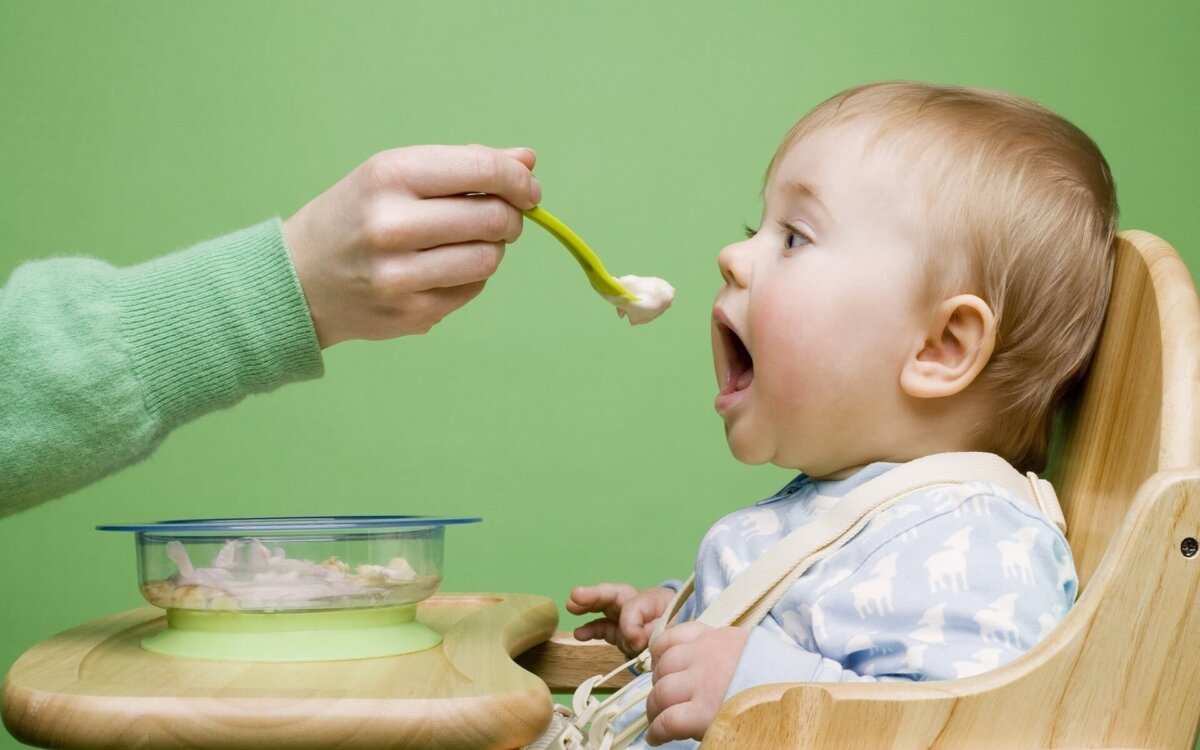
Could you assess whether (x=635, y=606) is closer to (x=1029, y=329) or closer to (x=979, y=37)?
(x=1029, y=329)

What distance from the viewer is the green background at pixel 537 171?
1.66m

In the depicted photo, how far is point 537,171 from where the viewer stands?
1.69 meters

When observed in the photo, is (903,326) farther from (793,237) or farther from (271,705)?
(271,705)

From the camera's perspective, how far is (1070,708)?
0.59 metres

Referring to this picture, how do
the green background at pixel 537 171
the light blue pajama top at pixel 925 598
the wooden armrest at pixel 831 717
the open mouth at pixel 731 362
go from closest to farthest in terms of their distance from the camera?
1. the wooden armrest at pixel 831 717
2. the light blue pajama top at pixel 925 598
3. the open mouth at pixel 731 362
4. the green background at pixel 537 171

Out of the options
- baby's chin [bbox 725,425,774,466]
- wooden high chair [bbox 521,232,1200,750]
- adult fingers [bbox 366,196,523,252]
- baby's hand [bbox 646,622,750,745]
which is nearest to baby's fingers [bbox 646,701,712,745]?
baby's hand [bbox 646,622,750,745]

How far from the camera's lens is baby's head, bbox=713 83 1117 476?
0.79 metres

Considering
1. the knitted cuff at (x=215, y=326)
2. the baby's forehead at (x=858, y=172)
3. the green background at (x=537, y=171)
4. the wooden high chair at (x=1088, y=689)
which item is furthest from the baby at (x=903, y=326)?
the green background at (x=537, y=171)

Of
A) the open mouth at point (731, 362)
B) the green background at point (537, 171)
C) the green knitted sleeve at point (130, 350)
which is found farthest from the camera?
the green background at point (537, 171)

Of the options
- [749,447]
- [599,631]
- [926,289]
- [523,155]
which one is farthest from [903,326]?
[599,631]

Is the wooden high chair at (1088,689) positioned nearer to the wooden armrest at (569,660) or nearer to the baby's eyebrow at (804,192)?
the baby's eyebrow at (804,192)

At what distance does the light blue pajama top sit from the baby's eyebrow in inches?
8.0

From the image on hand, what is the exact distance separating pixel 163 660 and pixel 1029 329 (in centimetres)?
56

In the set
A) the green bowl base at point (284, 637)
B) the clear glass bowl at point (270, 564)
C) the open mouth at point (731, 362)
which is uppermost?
the open mouth at point (731, 362)
